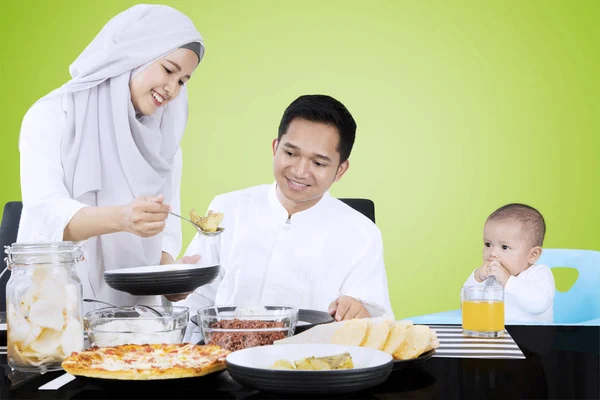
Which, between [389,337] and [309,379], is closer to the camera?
[309,379]

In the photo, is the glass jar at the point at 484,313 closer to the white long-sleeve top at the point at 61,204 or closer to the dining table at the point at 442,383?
the dining table at the point at 442,383

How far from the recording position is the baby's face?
287cm

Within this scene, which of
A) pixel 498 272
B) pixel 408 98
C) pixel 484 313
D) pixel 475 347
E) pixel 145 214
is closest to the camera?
pixel 475 347

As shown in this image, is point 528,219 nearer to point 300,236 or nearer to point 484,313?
point 300,236

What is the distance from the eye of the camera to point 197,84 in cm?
458

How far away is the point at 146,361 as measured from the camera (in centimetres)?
109

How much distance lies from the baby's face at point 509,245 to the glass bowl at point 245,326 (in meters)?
1.79

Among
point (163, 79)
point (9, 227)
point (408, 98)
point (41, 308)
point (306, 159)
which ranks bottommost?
point (41, 308)

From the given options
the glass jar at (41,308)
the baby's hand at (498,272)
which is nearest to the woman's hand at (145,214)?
the glass jar at (41,308)

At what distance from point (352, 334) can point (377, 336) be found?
0.14 ft

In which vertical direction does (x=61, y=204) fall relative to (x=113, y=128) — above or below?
below

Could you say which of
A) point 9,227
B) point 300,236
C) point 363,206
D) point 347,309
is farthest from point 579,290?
point 9,227

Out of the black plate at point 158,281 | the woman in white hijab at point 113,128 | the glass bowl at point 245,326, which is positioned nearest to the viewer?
the glass bowl at point 245,326

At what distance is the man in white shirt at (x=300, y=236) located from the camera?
2.21 m
